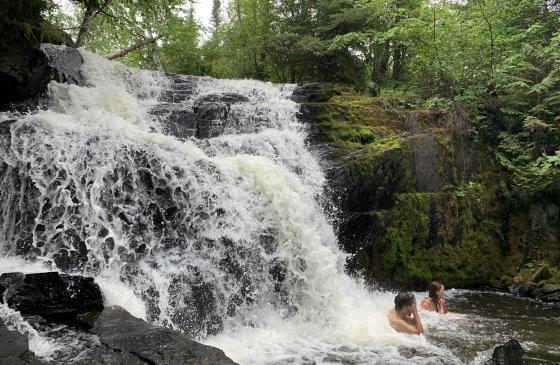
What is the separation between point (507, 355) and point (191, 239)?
4.59 metres

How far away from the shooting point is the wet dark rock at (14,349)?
3.09 m

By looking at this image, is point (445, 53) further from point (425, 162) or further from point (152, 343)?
point (152, 343)

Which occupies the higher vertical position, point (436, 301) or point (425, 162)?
point (425, 162)

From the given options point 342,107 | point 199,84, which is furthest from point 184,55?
point 342,107

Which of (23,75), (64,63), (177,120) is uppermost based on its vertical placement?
(64,63)

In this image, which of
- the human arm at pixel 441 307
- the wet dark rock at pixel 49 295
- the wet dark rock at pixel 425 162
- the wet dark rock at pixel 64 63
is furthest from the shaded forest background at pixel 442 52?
the human arm at pixel 441 307

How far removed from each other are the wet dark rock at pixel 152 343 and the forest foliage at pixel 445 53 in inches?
228

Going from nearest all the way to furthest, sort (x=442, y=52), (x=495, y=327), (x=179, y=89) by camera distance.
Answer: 1. (x=495, y=327)
2. (x=179, y=89)
3. (x=442, y=52)

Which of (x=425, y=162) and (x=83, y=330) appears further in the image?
(x=425, y=162)

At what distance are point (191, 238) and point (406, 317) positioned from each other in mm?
3625

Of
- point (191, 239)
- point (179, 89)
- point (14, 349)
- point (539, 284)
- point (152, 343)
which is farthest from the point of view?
point (179, 89)

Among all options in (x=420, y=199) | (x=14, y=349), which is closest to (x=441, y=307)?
(x=420, y=199)

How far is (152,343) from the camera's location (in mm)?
3625

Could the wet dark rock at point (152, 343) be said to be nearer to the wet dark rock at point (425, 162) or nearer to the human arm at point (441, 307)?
the human arm at point (441, 307)
